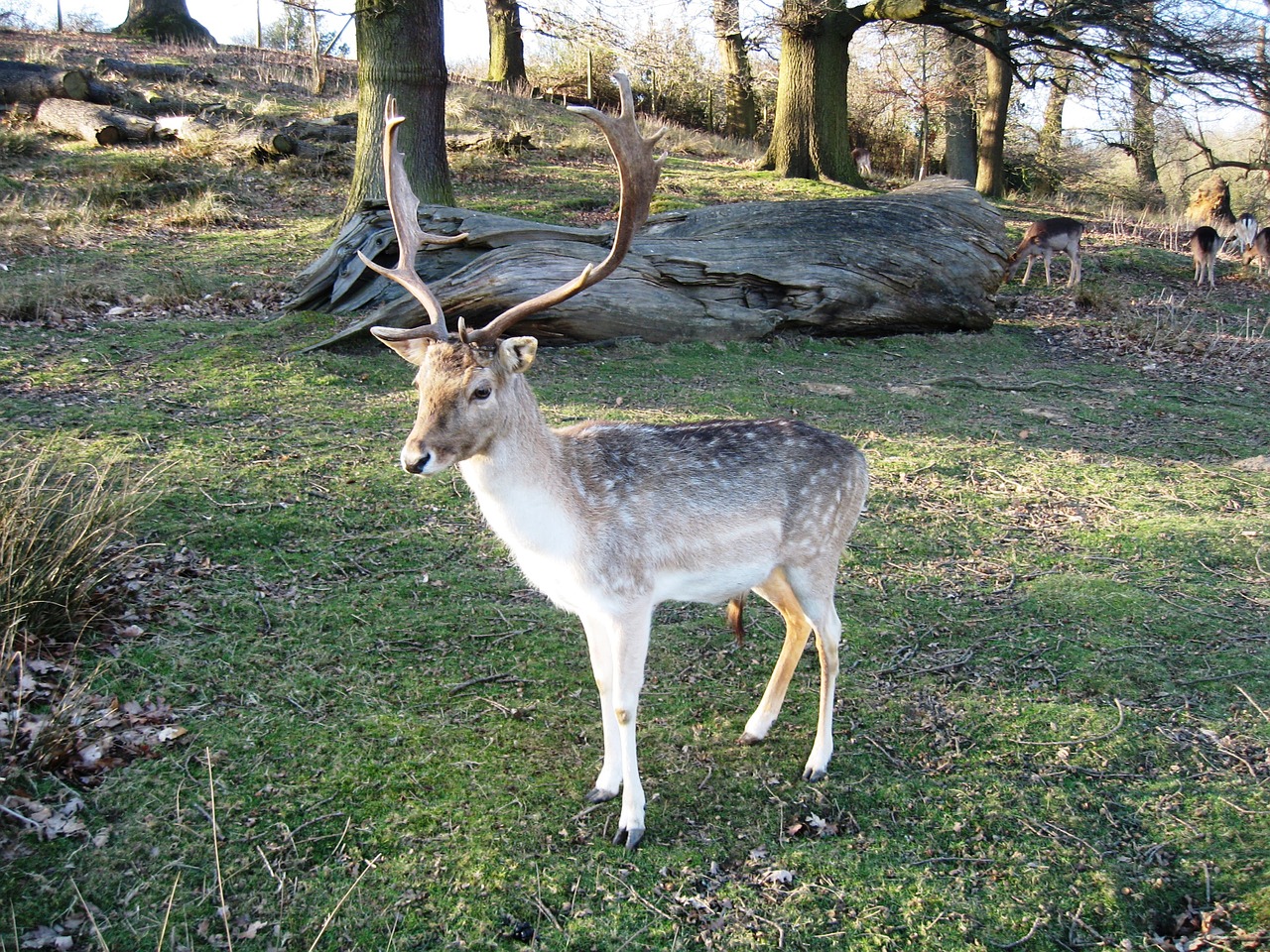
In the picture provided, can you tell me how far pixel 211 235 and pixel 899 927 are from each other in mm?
12568

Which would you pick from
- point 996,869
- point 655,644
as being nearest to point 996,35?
point 655,644

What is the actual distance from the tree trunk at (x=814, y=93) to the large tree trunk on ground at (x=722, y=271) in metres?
5.00

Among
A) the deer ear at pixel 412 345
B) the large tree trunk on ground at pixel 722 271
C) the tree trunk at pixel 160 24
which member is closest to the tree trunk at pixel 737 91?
the large tree trunk on ground at pixel 722 271

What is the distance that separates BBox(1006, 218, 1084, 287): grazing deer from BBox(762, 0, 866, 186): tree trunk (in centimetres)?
385

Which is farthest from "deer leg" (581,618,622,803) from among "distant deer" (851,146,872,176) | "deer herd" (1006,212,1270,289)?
"distant deer" (851,146,872,176)

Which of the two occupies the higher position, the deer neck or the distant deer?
the distant deer

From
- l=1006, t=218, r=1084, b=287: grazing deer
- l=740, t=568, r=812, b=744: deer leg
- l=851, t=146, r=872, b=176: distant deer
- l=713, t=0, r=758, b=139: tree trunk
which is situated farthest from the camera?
l=713, t=0, r=758, b=139: tree trunk

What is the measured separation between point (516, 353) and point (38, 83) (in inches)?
782

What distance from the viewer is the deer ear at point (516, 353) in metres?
4.09

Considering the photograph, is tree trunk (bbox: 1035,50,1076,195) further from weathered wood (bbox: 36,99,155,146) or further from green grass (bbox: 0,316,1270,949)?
weathered wood (bbox: 36,99,155,146)

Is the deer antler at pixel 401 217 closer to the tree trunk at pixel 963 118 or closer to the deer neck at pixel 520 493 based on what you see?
the deer neck at pixel 520 493

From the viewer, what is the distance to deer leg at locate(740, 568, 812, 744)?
4602 mm

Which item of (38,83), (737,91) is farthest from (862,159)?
(38,83)

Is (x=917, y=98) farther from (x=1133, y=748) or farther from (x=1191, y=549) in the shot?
(x=1133, y=748)
